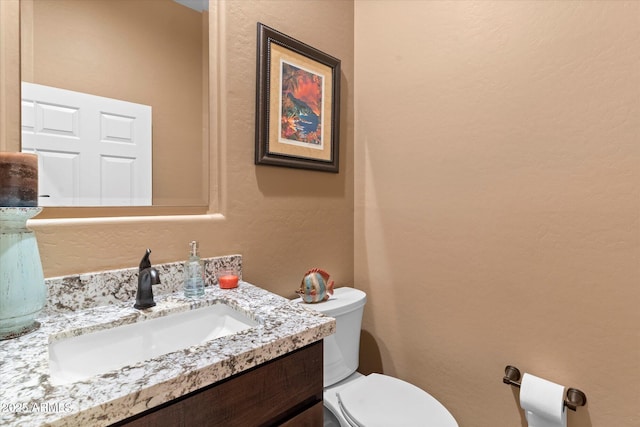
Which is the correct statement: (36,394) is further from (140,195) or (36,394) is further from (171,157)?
(171,157)

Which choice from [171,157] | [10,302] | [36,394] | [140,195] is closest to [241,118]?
[171,157]

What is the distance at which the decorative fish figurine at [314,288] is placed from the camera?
1.30m

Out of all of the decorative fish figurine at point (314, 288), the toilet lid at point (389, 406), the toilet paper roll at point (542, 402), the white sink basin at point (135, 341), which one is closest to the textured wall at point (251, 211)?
the decorative fish figurine at point (314, 288)

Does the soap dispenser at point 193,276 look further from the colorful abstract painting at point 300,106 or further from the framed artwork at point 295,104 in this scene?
the colorful abstract painting at point 300,106

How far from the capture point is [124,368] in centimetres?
57

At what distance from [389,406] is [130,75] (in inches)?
56.5

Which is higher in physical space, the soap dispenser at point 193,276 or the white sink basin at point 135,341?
the soap dispenser at point 193,276

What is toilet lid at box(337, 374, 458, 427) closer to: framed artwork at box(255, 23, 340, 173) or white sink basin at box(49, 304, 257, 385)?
white sink basin at box(49, 304, 257, 385)

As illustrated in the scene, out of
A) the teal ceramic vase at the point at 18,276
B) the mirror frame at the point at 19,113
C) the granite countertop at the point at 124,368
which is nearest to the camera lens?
the granite countertop at the point at 124,368

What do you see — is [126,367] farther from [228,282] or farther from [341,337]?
[341,337]

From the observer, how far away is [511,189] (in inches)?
47.5

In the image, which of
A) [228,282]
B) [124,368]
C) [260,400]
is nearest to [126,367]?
[124,368]

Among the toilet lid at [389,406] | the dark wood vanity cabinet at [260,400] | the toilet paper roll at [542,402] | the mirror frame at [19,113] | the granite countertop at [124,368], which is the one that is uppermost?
the mirror frame at [19,113]

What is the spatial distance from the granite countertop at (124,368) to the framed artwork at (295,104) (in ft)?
2.33
